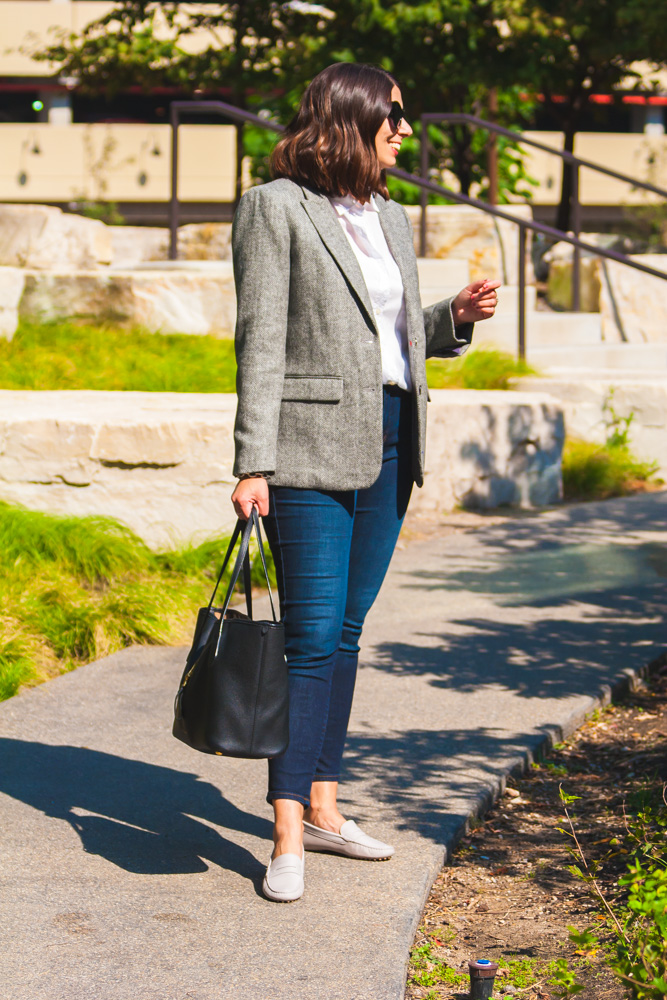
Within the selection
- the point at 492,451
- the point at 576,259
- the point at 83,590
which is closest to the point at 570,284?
the point at 576,259

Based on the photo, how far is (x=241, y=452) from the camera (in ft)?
8.62

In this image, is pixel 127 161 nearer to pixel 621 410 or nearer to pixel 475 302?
pixel 621 410

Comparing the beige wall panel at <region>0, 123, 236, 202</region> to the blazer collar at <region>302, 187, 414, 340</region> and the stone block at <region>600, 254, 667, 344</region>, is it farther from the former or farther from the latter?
the blazer collar at <region>302, 187, 414, 340</region>

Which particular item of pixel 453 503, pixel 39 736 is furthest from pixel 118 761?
pixel 453 503

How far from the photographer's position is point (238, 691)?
2.59 m

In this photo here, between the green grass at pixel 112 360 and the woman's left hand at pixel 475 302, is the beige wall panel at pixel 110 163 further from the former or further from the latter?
the woman's left hand at pixel 475 302

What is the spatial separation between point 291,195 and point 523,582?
3.28 m

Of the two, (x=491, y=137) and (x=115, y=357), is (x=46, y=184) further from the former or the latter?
(x=115, y=357)

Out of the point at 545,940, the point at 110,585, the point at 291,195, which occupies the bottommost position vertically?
the point at 545,940

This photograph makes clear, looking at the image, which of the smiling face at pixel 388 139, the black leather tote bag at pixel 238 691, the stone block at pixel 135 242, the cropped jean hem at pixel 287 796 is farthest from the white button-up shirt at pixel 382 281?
the stone block at pixel 135 242

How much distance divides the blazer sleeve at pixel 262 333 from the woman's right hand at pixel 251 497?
3 cm

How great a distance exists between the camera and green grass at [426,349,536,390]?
8422mm

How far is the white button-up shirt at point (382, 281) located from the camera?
2.78 meters

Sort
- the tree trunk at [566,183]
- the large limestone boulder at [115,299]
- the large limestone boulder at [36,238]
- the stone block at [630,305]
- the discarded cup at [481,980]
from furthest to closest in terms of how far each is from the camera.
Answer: the tree trunk at [566,183] < the stone block at [630,305] < the large limestone boulder at [36,238] < the large limestone boulder at [115,299] < the discarded cup at [481,980]
